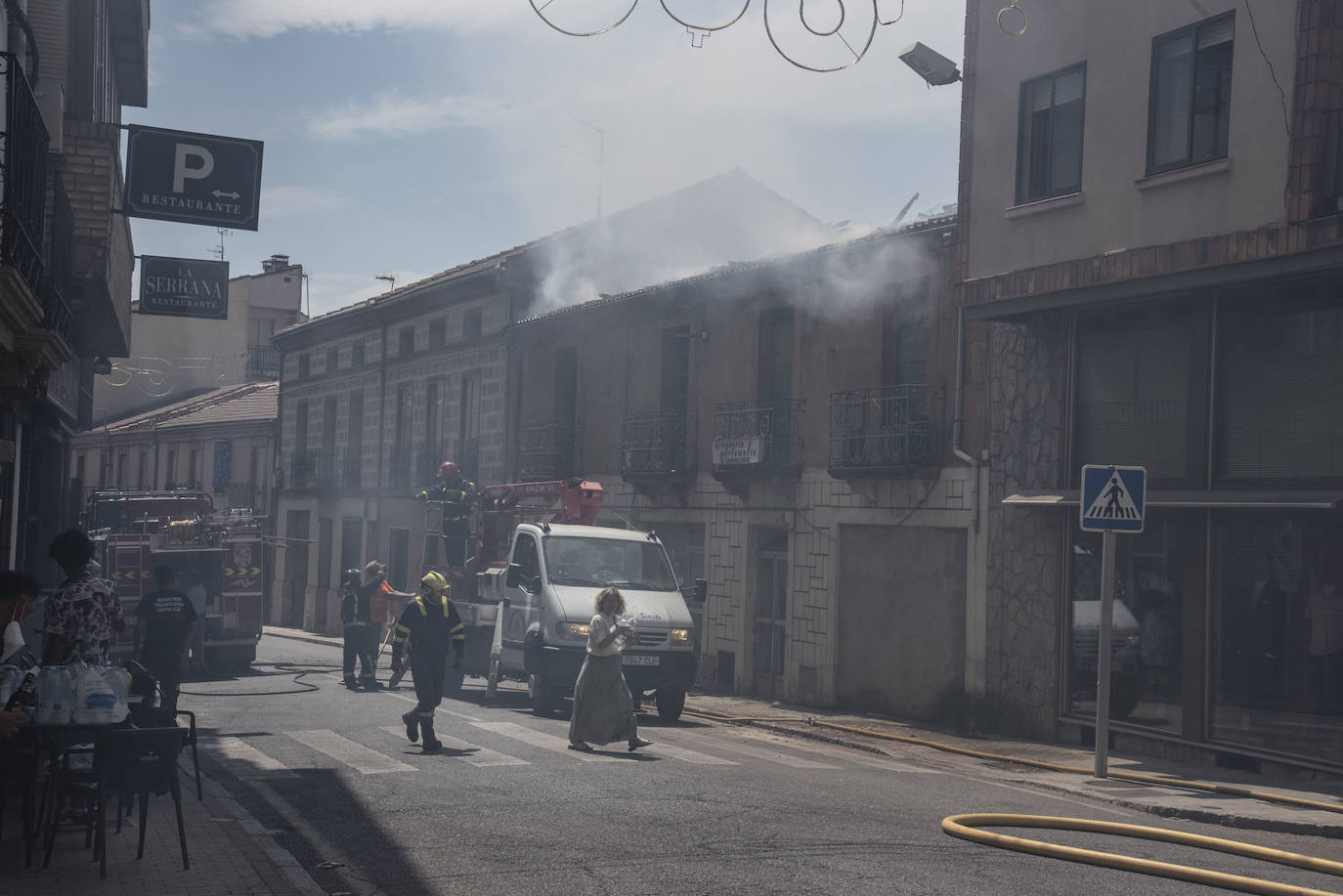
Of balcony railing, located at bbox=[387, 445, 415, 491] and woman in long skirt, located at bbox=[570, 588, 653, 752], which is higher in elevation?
balcony railing, located at bbox=[387, 445, 415, 491]

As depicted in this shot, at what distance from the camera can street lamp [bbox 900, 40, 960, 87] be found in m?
18.2

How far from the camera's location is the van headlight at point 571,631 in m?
16.6

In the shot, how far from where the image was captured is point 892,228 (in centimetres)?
Result: 1967

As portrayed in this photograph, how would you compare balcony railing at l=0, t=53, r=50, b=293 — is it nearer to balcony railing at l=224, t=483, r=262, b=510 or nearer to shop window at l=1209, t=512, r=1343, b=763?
shop window at l=1209, t=512, r=1343, b=763

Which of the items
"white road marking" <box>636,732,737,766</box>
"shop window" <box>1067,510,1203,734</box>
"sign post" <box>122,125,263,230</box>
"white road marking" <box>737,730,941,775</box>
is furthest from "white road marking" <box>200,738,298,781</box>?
"shop window" <box>1067,510,1203,734</box>

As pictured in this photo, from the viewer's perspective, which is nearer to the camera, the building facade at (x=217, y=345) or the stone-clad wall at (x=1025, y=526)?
the stone-clad wall at (x=1025, y=526)

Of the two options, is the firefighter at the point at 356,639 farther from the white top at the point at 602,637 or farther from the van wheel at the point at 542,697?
the white top at the point at 602,637

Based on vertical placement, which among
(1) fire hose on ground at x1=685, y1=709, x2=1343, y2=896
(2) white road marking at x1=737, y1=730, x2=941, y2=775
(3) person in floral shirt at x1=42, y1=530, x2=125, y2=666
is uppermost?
(3) person in floral shirt at x1=42, y1=530, x2=125, y2=666

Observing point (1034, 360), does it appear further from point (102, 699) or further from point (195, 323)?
point (195, 323)

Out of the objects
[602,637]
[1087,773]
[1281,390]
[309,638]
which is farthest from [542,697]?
[309,638]

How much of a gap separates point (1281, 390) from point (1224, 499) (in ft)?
3.80

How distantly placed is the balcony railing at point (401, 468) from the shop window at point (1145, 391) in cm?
2349

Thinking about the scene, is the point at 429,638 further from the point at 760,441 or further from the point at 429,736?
the point at 760,441

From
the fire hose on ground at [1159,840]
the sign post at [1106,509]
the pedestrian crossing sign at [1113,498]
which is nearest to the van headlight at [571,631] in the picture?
the sign post at [1106,509]
